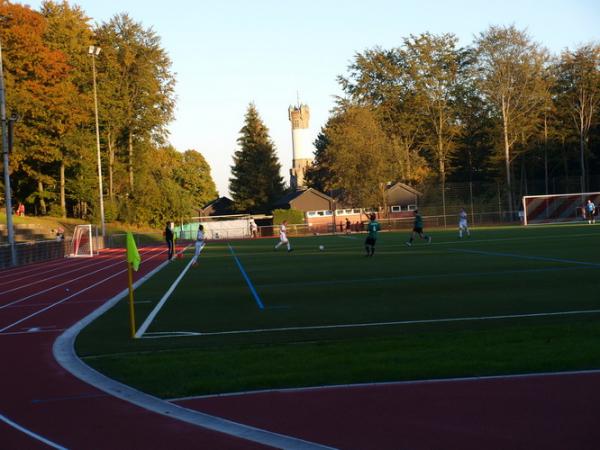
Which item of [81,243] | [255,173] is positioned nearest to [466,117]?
[255,173]

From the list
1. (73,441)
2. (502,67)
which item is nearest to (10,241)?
(73,441)

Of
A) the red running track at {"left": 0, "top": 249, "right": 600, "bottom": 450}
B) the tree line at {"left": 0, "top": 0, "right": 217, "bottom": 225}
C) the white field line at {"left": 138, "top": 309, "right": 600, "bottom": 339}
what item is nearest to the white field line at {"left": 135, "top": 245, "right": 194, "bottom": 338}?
the white field line at {"left": 138, "top": 309, "right": 600, "bottom": 339}

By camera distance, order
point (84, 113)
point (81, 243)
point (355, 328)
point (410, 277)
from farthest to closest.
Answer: point (84, 113)
point (81, 243)
point (410, 277)
point (355, 328)

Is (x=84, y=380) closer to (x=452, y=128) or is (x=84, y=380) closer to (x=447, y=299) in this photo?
(x=447, y=299)

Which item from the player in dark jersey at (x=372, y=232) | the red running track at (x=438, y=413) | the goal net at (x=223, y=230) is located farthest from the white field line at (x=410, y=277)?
the goal net at (x=223, y=230)

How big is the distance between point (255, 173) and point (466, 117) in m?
27.9

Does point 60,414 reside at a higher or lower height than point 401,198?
lower

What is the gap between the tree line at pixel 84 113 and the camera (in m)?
63.8

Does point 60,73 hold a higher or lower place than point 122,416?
higher

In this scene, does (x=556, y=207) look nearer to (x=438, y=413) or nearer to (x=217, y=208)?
(x=217, y=208)

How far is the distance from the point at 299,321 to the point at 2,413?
6652 millimetres

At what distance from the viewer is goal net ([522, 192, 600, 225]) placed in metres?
68.4

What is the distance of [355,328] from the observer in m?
12.2

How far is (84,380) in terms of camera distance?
28.6ft
